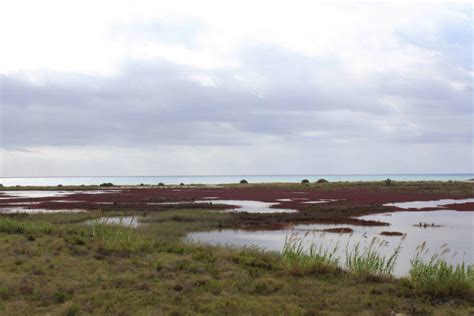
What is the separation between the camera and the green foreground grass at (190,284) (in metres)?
11.0

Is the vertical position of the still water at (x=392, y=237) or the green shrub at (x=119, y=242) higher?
the green shrub at (x=119, y=242)

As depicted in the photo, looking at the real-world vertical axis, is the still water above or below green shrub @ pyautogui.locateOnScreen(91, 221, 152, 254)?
below

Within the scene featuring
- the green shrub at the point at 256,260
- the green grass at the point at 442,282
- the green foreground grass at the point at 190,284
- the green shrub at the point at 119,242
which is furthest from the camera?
the green shrub at the point at 119,242

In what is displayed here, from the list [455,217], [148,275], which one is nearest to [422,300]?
[148,275]

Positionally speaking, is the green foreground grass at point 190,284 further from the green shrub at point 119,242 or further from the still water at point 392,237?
the still water at point 392,237

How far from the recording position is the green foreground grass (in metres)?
11.0

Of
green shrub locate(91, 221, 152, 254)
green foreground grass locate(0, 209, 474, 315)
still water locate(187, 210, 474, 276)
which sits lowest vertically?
still water locate(187, 210, 474, 276)

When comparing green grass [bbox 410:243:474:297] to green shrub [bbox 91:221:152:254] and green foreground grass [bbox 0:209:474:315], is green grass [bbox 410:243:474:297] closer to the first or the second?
green foreground grass [bbox 0:209:474:315]

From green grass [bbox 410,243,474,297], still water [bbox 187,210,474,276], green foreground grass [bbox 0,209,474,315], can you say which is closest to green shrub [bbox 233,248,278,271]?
green foreground grass [bbox 0,209,474,315]

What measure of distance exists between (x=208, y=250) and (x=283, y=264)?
4004 millimetres

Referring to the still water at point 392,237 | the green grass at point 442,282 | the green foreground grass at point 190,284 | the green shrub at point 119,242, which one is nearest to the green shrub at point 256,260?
the green foreground grass at point 190,284

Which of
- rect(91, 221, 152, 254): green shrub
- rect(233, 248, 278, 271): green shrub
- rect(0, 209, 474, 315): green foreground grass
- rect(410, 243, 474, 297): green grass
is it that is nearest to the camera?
rect(0, 209, 474, 315): green foreground grass

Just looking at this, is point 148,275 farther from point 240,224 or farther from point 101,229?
point 240,224

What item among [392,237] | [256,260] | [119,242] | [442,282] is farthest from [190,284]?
[392,237]
